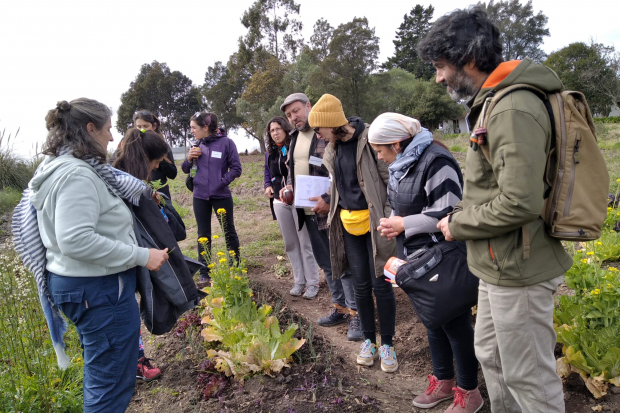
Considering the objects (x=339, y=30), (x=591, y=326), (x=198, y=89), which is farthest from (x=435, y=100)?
(x=591, y=326)

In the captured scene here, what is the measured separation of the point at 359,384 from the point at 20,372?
7.76ft

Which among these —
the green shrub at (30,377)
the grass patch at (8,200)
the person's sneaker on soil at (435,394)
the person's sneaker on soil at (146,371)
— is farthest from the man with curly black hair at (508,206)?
the grass patch at (8,200)

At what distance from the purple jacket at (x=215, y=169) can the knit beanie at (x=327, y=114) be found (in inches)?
89.1

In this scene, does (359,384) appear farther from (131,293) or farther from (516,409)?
(131,293)

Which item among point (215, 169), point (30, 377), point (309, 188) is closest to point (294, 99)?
point (309, 188)

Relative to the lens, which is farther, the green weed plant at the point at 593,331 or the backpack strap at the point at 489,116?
the green weed plant at the point at 593,331

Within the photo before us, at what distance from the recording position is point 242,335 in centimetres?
317

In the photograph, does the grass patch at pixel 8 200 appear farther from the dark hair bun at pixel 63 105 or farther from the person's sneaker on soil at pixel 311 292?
the dark hair bun at pixel 63 105

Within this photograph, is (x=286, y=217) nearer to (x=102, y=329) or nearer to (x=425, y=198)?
(x=425, y=198)

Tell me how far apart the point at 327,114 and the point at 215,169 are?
94.8 inches

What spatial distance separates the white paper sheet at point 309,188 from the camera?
13.4 ft

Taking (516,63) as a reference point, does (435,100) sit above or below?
above

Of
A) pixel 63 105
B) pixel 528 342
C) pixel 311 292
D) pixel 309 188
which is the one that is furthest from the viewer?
pixel 311 292

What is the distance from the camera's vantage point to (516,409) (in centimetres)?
217
